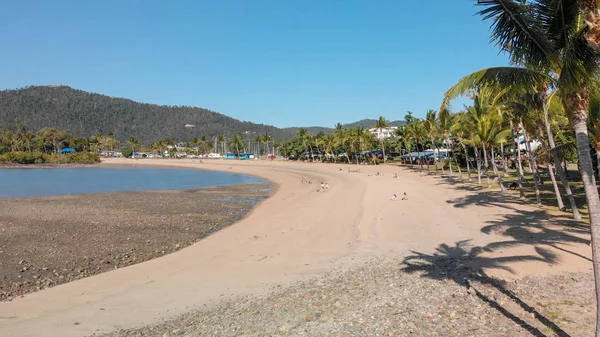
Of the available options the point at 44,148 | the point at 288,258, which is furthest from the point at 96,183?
the point at 44,148

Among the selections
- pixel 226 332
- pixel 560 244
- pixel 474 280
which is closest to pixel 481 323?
pixel 474 280

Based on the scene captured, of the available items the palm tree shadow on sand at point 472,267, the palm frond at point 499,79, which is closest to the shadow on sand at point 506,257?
the palm tree shadow on sand at point 472,267

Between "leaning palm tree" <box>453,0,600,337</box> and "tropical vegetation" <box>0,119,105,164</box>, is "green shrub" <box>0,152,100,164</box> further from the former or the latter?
"leaning palm tree" <box>453,0,600,337</box>

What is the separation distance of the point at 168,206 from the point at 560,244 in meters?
23.9

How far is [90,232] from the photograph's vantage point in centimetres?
1872

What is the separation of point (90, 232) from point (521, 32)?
62.6 feet

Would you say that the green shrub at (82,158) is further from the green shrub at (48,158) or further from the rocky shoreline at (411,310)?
the rocky shoreline at (411,310)

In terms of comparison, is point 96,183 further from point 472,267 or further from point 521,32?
point 521,32

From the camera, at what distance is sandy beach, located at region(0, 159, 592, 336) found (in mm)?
8820

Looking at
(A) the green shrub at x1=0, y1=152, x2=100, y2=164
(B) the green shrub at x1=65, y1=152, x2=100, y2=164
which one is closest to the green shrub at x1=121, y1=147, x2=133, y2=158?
(A) the green shrub at x1=0, y1=152, x2=100, y2=164

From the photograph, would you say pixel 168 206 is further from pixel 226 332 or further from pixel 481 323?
pixel 481 323

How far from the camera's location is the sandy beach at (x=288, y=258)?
8820mm

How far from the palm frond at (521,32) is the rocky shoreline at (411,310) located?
3.87 metres

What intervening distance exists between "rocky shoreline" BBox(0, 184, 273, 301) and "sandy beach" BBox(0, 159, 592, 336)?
116 centimetres
